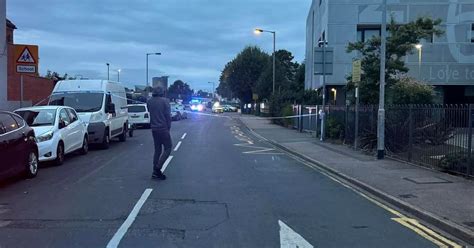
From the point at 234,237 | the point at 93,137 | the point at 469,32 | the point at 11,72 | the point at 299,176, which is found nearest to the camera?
the point at 234,237

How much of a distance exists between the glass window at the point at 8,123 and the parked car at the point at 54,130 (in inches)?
79.1

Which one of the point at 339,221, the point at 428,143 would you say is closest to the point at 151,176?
the point at 339,221

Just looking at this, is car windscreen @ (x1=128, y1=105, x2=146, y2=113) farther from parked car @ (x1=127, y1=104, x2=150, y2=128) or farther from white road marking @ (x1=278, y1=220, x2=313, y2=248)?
white road marking @ (x1=278, y1=220, x2=313, y2=248)

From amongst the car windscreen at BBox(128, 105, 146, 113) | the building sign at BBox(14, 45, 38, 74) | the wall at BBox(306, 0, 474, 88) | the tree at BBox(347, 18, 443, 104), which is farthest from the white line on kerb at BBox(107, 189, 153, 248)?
the wall at BBox(306, 0, 474, 88)

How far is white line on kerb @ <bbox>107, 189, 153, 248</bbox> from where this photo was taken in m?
6.34

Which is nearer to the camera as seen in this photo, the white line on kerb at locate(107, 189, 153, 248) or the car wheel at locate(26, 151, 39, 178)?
the white line on kerb at locate(107, 189, 153, 248)

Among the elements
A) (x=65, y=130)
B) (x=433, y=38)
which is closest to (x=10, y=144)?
(x=65, y=130)

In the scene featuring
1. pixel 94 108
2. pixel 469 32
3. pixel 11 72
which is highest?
pixel 469 32

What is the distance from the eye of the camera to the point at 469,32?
34.6m

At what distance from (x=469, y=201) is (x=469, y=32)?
29051 mm

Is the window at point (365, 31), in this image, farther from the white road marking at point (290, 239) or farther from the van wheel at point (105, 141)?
the white road marking at point (290, 239)

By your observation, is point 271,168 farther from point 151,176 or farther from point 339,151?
point 339,151

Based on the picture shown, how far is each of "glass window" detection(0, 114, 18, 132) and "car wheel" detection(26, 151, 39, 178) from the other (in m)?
0.74

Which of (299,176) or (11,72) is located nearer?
(299,176)
